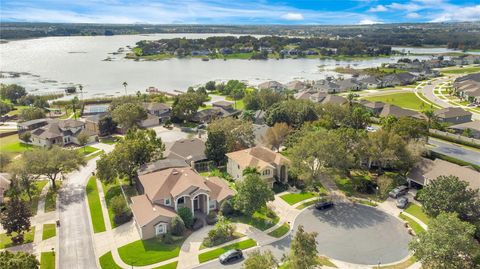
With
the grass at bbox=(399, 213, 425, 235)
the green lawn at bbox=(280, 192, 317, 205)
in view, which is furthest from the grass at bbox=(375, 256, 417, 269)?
the green lawn at bbox=(280, 192, 317, 205)

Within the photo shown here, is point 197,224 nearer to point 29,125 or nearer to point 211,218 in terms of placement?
point 211,218

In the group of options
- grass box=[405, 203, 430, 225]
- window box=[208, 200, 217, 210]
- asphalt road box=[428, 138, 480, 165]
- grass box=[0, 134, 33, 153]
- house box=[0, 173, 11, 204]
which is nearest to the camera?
grass box=[405, 203, 430, 225]

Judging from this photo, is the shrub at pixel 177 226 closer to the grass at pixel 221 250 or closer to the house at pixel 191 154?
the grass at pixel 221 250

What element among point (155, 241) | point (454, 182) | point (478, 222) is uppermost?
point (454, 182)

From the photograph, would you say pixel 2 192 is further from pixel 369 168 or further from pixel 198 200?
pixel 369 168

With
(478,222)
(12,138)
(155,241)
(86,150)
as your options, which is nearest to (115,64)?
(12,138)

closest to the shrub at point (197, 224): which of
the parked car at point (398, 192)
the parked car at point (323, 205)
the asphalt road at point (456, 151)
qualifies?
the parked car at point (323, 205)

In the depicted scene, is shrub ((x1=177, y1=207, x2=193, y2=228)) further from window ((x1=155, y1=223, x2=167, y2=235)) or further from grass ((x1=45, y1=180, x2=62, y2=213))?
grass ((x1=45, y1=180, x2=62, y2=213))
